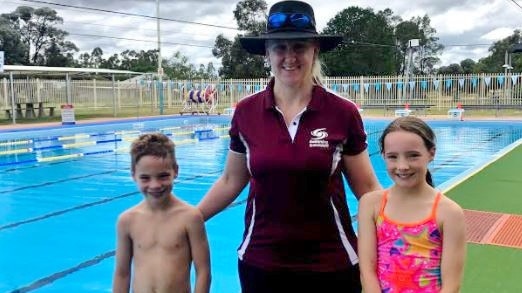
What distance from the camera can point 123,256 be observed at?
2176 millimetres

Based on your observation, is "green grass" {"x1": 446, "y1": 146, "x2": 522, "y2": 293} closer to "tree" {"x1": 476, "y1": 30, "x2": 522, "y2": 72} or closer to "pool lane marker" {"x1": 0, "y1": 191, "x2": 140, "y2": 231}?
"pool lane marker" {"x1": 0, "y1": 191, "x2": 140, "y2": 231}

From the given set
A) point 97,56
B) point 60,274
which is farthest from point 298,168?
point 97,56

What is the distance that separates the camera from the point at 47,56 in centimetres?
5047

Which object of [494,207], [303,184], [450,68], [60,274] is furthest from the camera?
[450,68]

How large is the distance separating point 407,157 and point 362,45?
173 ft

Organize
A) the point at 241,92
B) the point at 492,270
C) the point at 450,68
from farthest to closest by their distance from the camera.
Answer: the point at 450,68 → the point at 241,92 → the point at 492,270

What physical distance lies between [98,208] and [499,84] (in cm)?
2331

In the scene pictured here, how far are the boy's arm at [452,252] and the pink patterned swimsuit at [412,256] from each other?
0.10 feet

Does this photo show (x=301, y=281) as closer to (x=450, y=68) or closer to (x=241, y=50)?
(x=241, y=50)

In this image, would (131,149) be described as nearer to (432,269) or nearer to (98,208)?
(432,269)

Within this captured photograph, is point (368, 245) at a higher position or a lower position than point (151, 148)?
lower

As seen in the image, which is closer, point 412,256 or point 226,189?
point 412,256

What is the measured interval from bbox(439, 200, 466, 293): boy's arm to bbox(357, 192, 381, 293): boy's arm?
0.24m

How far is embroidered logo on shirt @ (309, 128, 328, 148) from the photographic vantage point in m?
1.93
